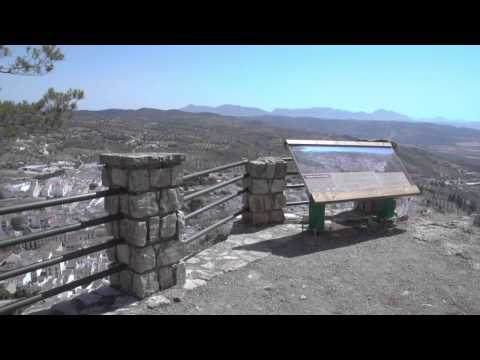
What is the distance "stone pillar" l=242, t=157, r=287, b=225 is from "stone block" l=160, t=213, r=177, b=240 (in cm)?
234

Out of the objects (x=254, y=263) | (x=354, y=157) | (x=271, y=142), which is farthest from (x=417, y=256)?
(x=271, y=142)

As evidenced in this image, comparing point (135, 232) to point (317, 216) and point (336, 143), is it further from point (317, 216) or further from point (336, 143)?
point (336, 143)

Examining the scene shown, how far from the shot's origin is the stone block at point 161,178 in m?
3.59

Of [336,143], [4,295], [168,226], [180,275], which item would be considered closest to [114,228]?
[168,226]

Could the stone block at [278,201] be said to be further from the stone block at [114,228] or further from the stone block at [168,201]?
the stone block at [114,228]

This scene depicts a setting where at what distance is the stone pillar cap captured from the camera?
3389 millimetres

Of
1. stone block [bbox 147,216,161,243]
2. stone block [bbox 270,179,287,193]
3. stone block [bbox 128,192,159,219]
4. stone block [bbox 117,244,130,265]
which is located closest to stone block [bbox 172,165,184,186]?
stone block [bbox 128,192,159,219]

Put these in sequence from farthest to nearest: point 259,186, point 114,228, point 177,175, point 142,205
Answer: point 259,186 → point 177,175 → point 114,228 → point 142,205

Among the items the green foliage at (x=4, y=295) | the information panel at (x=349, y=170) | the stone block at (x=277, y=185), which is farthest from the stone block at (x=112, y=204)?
the green foliage at (x=4, y=295)

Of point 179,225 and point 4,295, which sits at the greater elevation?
point 179,225

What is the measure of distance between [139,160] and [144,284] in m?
1.27

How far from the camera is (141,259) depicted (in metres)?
3.61

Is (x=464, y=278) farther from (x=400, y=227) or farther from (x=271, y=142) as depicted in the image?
(x=271, y=142)

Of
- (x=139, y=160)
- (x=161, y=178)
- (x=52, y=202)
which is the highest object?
(x=139, y=160)
